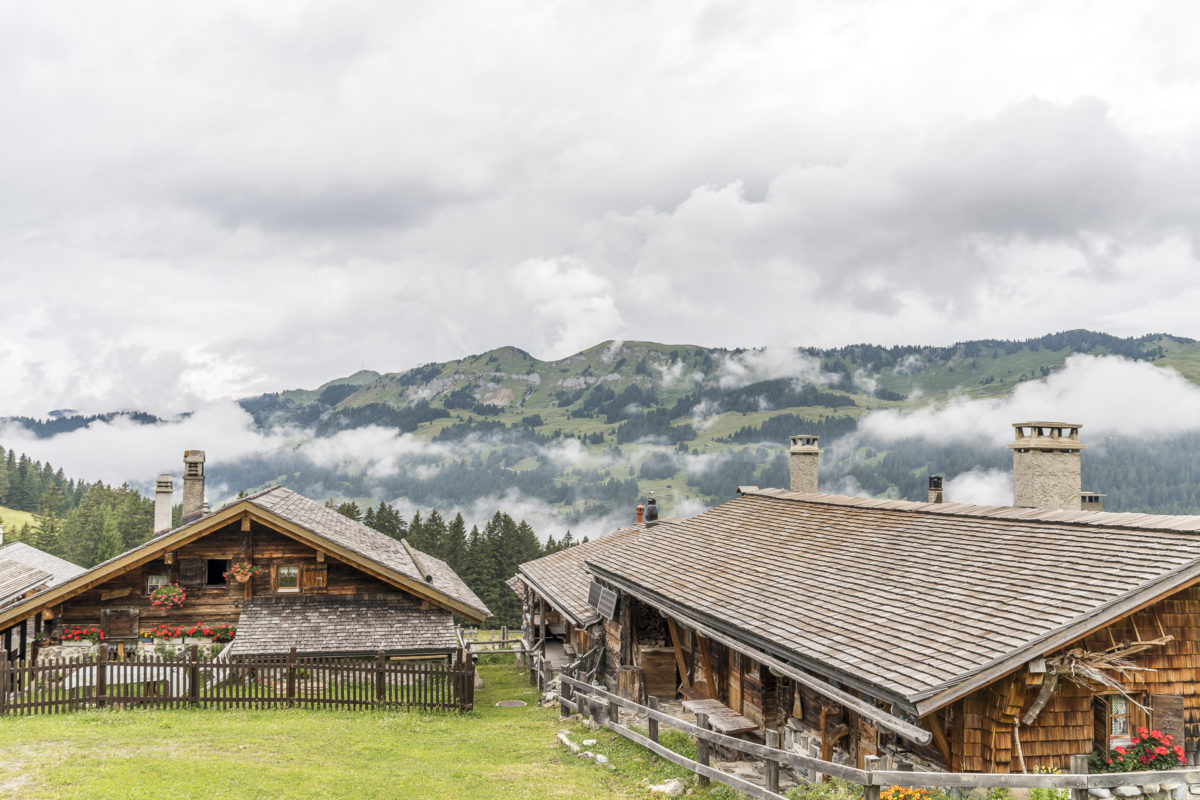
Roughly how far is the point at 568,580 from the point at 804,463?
995 cm

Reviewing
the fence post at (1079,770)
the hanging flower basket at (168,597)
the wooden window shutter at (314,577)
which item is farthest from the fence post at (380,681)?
the fence post at (1079,770)

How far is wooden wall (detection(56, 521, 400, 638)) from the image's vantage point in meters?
22.4

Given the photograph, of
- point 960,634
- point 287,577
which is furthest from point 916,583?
point 287,577

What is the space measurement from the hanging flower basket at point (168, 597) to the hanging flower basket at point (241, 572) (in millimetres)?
1290

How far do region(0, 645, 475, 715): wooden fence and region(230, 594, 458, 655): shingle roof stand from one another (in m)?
0.86

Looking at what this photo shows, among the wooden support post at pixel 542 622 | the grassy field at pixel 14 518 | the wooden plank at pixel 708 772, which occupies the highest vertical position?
the wooden plank at pixel 708 772

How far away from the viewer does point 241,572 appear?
75.4 feet

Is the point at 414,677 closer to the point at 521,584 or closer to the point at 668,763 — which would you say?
the point at 668,763

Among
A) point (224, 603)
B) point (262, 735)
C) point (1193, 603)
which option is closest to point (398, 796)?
point (262, 735)

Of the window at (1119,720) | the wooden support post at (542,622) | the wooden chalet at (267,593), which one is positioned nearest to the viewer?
the window at (1119,720)

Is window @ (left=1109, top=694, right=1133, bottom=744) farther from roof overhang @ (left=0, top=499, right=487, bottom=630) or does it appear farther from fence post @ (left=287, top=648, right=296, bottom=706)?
fence post @ (left=287, top=648, right=296, bottom=706)

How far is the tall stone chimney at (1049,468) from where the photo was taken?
1902cm

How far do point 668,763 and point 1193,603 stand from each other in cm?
796

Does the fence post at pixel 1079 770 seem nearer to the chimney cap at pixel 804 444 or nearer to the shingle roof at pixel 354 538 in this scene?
the shingle roof at pixel 354 538
